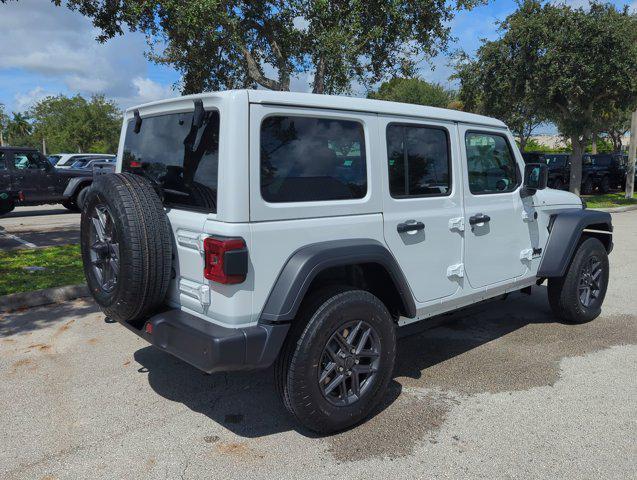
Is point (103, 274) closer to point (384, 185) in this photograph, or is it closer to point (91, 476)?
point (91, 476)

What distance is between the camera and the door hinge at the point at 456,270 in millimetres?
3939

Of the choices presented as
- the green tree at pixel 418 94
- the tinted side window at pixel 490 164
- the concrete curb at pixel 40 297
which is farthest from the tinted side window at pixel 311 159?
the green tree at pixel 418 94

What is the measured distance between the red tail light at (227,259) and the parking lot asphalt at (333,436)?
1.05 m

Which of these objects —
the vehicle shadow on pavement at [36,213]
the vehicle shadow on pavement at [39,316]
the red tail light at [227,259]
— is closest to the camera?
the red tail light at [227,259]

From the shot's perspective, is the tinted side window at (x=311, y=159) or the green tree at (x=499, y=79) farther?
the green tree at (x=499, y=79)

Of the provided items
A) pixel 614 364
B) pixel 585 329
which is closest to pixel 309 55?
pixel 585 329

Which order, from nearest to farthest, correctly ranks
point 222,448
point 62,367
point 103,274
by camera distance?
point 222,448, point 103,274, point 62,367

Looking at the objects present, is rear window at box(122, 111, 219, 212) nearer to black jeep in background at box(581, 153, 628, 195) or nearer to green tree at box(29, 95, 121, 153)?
black jeep in background at box(581, 153, 628, 195)

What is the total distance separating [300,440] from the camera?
3219mm

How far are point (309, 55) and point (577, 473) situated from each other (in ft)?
33.0

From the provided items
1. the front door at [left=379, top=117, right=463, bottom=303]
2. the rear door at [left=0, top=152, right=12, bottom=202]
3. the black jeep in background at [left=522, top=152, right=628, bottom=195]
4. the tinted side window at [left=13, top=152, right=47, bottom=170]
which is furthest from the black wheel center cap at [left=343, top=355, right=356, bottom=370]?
the black jeep in background at [left=522, top=152, right=628, bottom=195]

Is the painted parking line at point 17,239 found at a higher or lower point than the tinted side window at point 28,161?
lower

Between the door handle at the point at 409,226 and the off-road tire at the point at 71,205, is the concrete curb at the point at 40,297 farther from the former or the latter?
the off-road tire at the point at 71,205

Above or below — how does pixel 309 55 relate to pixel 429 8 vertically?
below
